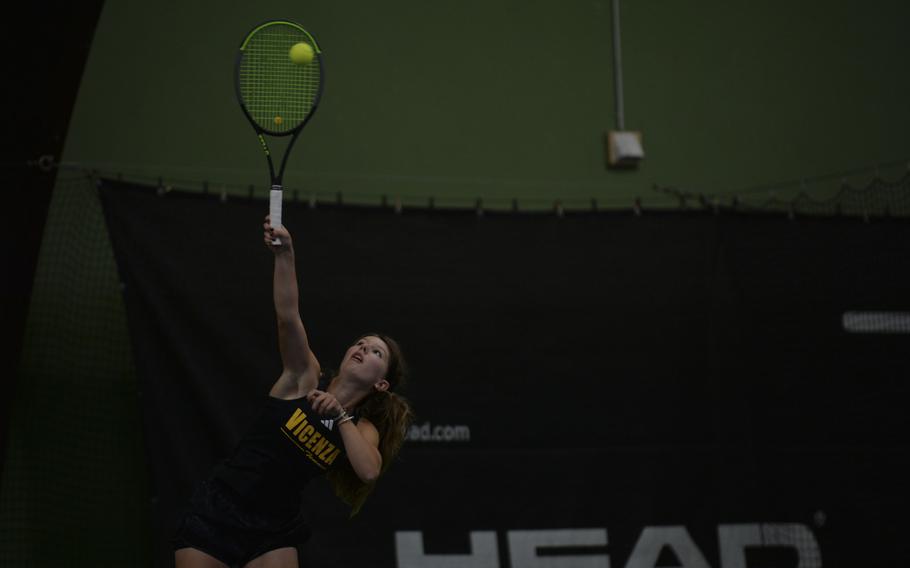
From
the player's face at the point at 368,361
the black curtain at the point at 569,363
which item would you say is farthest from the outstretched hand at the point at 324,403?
the black curtain at the point at 569,363

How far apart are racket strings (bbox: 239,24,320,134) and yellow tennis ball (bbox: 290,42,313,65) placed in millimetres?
74

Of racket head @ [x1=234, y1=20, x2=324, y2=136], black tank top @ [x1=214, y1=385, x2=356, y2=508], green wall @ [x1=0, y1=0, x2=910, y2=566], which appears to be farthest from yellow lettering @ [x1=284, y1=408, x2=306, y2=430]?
green wall @ [x1=0, y1=0, x2=910, y2=566]

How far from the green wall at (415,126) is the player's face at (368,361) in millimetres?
2007

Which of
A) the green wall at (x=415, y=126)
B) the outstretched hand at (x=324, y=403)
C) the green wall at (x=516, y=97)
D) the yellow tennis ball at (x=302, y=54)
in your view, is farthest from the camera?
the green wall at (x=516, y=97)

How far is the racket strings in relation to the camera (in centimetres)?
419

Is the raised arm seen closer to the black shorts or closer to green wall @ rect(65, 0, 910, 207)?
the black shorts

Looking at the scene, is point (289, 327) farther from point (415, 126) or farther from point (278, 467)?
point (415, 126)

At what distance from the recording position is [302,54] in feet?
13.3

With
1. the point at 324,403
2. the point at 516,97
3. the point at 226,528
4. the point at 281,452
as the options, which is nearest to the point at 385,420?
the point at 281,452

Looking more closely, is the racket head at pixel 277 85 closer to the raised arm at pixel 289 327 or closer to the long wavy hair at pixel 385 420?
the raised arm at pixel 289 327

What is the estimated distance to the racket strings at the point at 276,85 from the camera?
13.7 feet

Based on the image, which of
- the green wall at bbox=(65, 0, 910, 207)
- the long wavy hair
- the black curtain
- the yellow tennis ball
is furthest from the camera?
the green wall at bbox=(65, 0, 910, 207)

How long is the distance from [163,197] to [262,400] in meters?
1.06

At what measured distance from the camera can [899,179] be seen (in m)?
6.46
